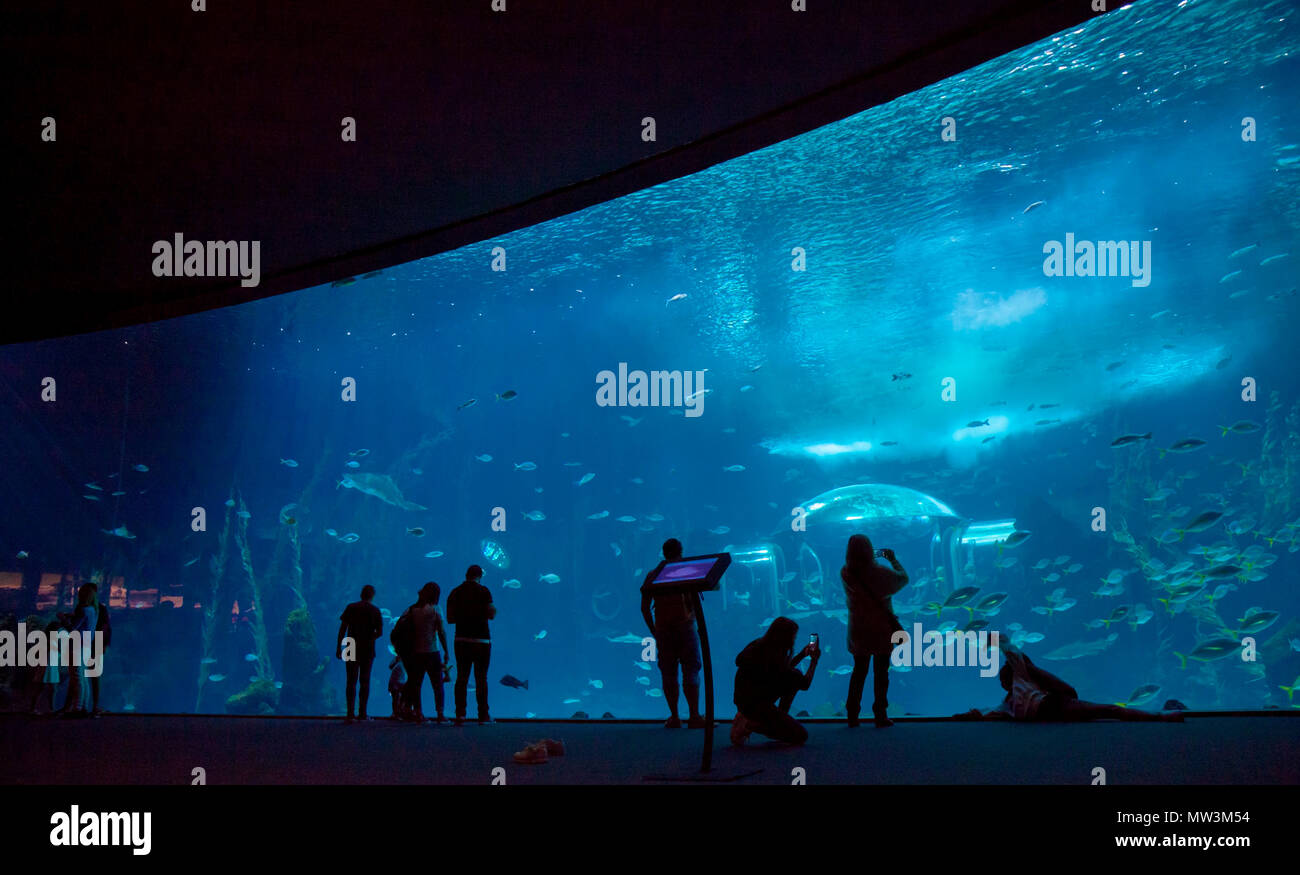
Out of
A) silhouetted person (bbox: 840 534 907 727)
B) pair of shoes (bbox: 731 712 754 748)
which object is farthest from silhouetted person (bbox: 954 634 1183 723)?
pair of shoes (bbox: 731 712 754 748)

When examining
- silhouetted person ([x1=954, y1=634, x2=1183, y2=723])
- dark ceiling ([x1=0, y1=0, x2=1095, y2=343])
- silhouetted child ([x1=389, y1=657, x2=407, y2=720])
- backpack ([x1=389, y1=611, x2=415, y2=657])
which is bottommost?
silhouetted child ([x1=389, y1=657, x2=407, y2=720])

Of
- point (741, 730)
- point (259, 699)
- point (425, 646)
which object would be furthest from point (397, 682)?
point (259, 699)

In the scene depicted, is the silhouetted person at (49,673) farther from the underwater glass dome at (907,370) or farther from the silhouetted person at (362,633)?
the silhouetted person at (362,633)

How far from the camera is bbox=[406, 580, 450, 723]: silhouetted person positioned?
26.9 feet

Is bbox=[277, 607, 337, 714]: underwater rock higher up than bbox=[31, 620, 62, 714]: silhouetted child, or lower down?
lower down

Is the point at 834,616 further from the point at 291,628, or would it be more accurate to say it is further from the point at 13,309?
the point at 13,309

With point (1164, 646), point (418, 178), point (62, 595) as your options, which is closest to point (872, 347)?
point (1164, 646)

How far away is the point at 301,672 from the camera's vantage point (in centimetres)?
2658

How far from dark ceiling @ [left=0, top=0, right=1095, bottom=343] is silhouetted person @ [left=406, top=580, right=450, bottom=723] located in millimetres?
4008

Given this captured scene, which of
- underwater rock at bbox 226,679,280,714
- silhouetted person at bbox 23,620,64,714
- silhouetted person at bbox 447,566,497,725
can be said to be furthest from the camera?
underwater rock at bbox 226,679,280,714

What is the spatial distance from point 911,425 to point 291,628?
126ft

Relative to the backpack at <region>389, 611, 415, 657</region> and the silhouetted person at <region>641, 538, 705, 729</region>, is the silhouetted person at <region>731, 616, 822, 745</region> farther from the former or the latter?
the backpack at <region>389, 611, 415, 657</region>

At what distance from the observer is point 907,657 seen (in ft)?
103

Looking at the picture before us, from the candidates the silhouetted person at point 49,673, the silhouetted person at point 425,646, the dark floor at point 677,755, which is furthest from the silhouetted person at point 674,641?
the silhouetted person at point 49,673
